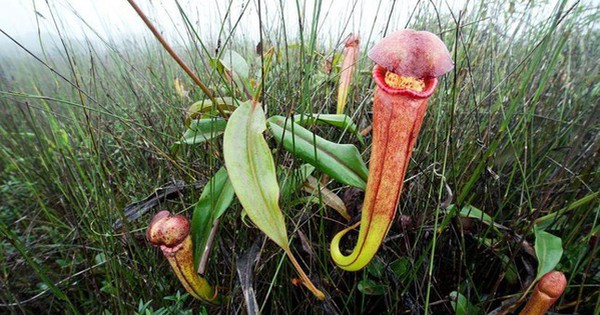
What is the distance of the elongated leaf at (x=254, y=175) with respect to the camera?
560 millimetres

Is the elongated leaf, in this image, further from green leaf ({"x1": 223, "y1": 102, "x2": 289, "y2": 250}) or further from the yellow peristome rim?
the yellow peristome rim

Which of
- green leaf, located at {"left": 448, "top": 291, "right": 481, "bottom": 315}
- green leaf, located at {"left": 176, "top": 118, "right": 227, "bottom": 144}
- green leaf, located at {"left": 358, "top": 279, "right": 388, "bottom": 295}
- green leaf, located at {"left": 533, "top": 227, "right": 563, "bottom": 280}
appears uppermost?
green leaf, located at {"left": 176, "top": 118, "right": 227, "bottom": 144}

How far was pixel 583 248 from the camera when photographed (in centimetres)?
83

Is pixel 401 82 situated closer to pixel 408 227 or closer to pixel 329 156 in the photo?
pixel 329 156

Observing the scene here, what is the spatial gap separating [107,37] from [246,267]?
66.5 inches

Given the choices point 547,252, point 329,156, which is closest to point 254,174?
point 329,156

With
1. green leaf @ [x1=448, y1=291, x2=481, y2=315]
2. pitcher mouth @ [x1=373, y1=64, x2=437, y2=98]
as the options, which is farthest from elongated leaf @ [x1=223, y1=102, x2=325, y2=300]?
green leaf @ [x1=448, y1=291, x2=481, y2=315]

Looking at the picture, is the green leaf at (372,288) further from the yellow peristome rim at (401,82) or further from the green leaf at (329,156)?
the yellow peristome rim at (401,82)

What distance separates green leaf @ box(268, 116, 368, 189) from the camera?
69cm

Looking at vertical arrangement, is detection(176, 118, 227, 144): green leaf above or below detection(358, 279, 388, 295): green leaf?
above

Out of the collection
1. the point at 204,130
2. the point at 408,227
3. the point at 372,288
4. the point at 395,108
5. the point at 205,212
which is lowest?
the point at 372,288

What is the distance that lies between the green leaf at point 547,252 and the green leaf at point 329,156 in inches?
15.0

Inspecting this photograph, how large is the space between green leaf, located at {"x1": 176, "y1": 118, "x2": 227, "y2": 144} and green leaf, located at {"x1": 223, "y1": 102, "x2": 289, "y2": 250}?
195 mm

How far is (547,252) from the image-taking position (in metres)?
0.72
